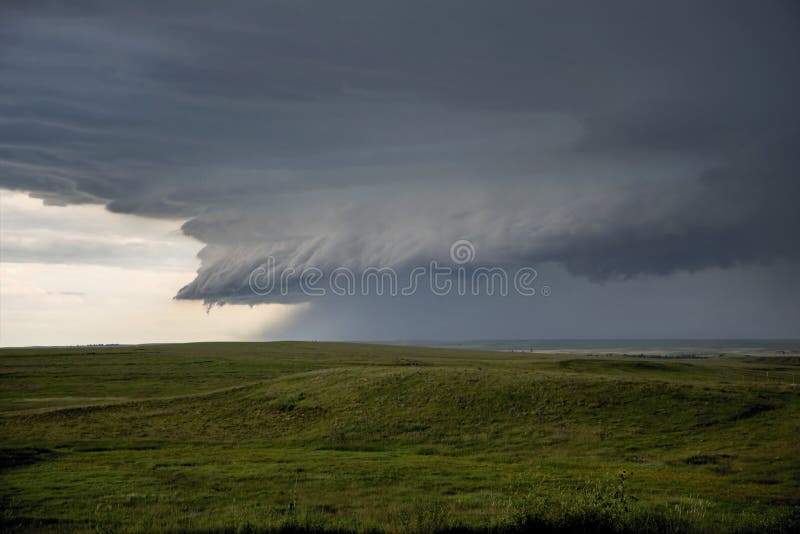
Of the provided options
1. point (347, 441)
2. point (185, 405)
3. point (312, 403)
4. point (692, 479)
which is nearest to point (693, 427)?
point (692, 479)

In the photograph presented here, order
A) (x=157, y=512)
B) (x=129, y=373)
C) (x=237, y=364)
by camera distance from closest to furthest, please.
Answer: (x=157, y=512) < (x=129, y=373) < (x=237, y=364)

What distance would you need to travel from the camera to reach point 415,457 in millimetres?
38625

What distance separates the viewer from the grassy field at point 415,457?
21.4m

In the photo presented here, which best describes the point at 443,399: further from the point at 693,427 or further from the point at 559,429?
the point at 693,427

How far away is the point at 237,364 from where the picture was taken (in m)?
133

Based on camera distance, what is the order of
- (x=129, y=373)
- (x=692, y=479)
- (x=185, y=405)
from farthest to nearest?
(x=129, y=373), (x=185, y=405), (x=692, y=479)

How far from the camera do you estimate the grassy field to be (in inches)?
843

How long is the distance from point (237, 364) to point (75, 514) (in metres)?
113

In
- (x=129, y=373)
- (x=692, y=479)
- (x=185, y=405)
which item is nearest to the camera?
(x=692, y=479)

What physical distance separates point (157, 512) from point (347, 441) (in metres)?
23.9

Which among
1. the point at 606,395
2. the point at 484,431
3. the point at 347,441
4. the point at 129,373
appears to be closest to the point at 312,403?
the point at 347,441

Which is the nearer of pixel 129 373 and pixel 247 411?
pixel 247 411

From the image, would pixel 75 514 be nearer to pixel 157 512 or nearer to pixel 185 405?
pixel 157 512

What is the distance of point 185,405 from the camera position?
6138 centimetres
